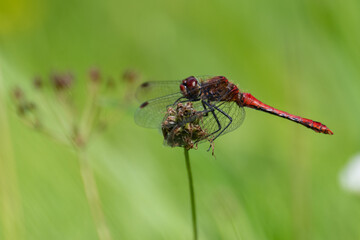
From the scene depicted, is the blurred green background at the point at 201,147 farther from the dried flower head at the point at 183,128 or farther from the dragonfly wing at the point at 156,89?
the dried flower head at the point at 183,128

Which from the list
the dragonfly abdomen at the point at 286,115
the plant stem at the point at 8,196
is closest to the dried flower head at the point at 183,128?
the dragonfly abdomen at the point at 286,115

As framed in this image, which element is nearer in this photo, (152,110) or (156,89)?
(152,110)

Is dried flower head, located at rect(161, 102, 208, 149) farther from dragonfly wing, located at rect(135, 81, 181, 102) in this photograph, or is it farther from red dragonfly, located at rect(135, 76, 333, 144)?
dragonfly wing, located at rect(135, 81, 181, 102)

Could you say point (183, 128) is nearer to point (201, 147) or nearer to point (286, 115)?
point (201, 147)

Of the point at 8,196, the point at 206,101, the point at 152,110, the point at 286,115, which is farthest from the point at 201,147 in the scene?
the point at 8,196

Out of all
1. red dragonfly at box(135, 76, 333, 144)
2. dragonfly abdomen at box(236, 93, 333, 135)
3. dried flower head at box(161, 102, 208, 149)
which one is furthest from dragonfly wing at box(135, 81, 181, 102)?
dried flower head at box(161, 102, 208, 149)

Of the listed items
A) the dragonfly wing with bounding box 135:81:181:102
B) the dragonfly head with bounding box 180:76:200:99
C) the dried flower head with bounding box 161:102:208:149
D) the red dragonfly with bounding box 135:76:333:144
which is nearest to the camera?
the dried flower head with bounding box 161:102:208:149
